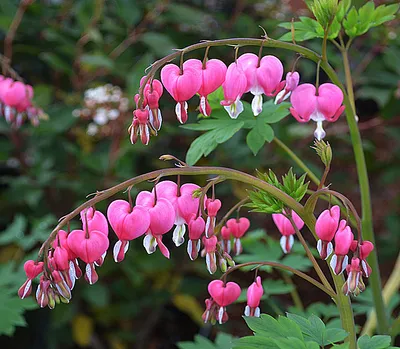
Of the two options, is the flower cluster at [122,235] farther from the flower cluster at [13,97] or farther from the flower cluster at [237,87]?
the flower cluster at [13,97]

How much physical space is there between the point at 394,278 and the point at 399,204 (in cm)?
139

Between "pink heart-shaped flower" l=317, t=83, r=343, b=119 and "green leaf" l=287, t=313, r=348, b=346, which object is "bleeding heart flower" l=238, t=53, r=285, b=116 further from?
"green leaf" l=287, t=313, r=348, b=346

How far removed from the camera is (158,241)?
2.64 feet

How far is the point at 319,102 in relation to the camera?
2.83 ft

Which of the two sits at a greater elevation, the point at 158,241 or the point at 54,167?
the point at 158,241

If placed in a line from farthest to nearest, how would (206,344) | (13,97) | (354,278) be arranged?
(13,97)
(206,344)
(354,278)

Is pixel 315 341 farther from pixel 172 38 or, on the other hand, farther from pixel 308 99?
pixel 172 38

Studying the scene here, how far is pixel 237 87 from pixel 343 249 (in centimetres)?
27

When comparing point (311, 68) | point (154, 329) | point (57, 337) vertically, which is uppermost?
point (311, 68)

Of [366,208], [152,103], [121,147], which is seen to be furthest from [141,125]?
[121,147]

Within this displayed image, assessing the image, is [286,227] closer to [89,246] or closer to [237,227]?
[237,227]

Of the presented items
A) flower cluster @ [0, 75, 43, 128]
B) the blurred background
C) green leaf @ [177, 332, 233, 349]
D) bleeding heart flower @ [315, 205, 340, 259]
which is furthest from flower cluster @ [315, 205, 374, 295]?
the blurred background

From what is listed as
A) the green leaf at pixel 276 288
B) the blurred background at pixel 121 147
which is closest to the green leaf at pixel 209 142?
the green leaf at pixel 276 288

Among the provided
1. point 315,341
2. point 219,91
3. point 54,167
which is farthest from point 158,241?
point 54,167
